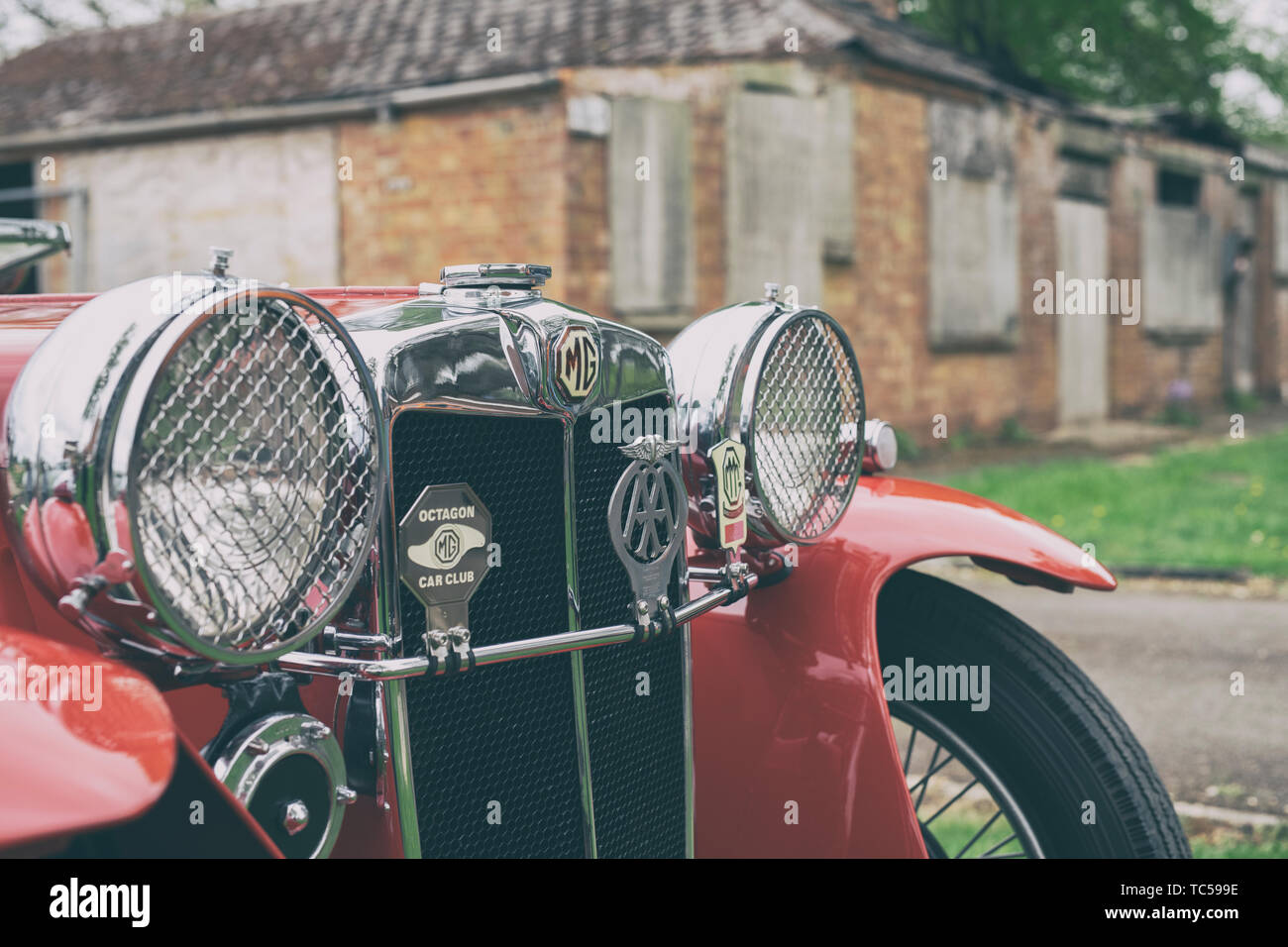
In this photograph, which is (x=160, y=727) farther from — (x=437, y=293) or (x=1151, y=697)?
(x=1151, y=697)

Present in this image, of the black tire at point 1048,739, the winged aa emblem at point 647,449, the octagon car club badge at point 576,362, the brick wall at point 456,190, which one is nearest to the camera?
the octagon car club badge at point 576,362

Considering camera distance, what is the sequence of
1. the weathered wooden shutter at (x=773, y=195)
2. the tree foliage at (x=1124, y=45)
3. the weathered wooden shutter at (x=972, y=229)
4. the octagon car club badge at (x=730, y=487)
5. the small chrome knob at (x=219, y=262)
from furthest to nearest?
the tree foliage at (x=1124, y=45), the weathered wooden shutter at (x=972, y=229), the weathered wooden shutter at (x=773, y=195), the octagon car club badge at (x=730, y=487), the small chrome knob at (x=219, y=262)

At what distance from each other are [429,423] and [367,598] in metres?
0.21

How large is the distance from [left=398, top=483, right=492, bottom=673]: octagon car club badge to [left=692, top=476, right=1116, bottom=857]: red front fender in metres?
0.61

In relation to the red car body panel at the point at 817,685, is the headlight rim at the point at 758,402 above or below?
above

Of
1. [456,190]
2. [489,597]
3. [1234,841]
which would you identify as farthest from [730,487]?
[456,190]

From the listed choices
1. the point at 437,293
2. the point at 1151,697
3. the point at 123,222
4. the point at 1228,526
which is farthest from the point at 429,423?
the point at 123,222

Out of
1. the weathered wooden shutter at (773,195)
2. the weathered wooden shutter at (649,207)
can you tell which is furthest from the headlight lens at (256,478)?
the weathered wooden shutter at (773,195)

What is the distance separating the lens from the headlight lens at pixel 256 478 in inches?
50.1

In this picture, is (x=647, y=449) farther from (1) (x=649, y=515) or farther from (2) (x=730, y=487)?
(2) (x=730, y=487)

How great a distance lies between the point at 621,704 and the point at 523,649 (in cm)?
28

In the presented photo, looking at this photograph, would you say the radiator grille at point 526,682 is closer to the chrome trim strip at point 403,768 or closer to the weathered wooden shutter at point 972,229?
the chrome trim strip at point 403,768
